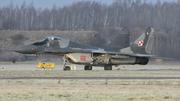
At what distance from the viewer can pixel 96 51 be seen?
30.3 meters

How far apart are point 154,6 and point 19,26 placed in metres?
64.2

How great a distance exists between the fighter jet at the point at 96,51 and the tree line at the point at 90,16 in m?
72.0

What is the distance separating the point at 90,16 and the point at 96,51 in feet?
301

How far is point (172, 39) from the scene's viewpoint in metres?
78.1

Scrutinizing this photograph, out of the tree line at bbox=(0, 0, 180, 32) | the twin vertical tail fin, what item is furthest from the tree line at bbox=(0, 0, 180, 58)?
the twin vertical tail fin

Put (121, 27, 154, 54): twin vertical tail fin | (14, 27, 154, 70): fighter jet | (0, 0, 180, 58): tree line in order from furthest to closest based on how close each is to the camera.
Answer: (0, 0, 180, 58): tree line, (121, 27, 154, 54): twin vertical tail fin, (14, 27, 154, 70): fighter jet

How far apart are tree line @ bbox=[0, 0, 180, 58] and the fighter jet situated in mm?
72010

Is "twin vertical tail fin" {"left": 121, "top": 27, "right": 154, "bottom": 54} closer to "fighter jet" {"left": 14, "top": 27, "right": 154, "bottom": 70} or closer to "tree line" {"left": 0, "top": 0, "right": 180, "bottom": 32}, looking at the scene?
A: "fighter jet" {"left": 14, "top": 27, "right": 154, "bottom": 70}

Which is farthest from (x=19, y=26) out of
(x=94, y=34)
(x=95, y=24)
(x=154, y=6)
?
(x=154, y=6)

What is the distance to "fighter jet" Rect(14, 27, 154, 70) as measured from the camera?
29.8 m

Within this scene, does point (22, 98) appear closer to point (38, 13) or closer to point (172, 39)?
point (172, 39)

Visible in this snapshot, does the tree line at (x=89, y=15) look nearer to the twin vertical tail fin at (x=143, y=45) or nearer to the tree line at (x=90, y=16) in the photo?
the tree line at (x=90, y=16)

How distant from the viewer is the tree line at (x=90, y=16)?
113156mm

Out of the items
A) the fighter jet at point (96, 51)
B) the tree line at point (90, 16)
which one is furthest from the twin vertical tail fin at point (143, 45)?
the tree line at point (90, 16)
